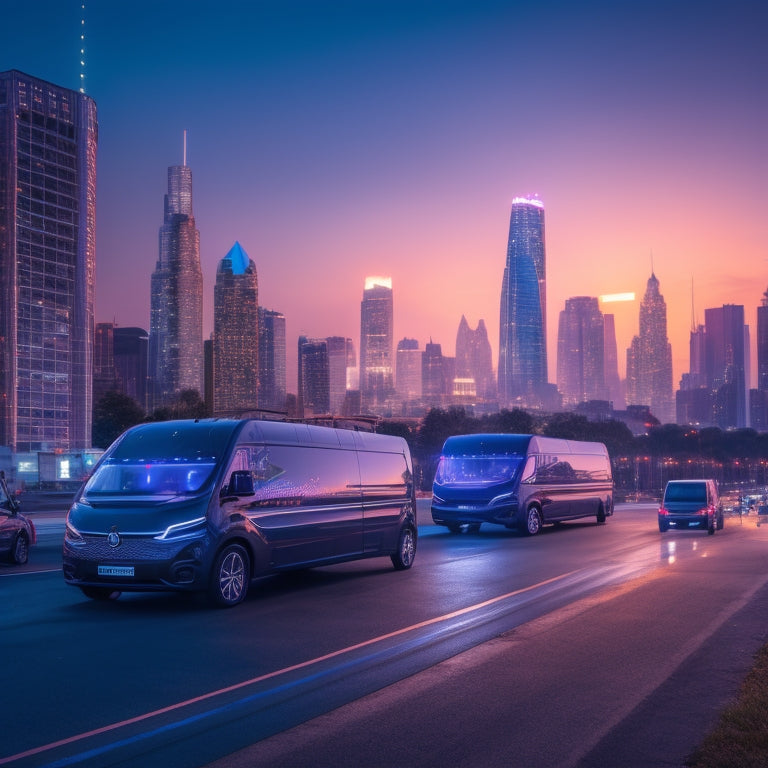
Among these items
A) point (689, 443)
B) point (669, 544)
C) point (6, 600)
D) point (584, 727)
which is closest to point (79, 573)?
point (6, 600)

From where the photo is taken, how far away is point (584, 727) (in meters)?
6.27

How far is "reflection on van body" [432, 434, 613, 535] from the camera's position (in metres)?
26.6

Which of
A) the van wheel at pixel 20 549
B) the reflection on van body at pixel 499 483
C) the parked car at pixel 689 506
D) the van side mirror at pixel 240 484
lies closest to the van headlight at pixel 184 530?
the van side mirror at pixel 240 484

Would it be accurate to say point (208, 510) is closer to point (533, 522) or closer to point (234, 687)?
point (234, 687)

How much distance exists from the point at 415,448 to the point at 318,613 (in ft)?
334

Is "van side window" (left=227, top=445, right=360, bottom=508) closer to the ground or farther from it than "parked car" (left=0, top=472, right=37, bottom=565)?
farther from it

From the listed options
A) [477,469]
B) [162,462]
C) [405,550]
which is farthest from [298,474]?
[477,469]

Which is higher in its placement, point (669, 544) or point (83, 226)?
point (83, 226)

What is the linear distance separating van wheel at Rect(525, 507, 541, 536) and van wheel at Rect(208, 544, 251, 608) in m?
16.1

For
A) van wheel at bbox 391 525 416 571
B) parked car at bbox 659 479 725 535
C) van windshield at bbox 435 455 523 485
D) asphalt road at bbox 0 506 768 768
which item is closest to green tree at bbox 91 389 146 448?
van windshield at bbox 435 455 523 485

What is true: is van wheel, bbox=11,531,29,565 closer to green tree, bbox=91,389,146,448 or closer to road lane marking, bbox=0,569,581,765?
road lane marking, bbox=0,569,581,765

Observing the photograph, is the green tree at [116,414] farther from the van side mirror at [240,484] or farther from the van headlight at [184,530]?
the van headlight at [184,530]

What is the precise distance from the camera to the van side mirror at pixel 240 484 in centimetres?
1184

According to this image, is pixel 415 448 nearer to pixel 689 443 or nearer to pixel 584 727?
pixel 689 443
